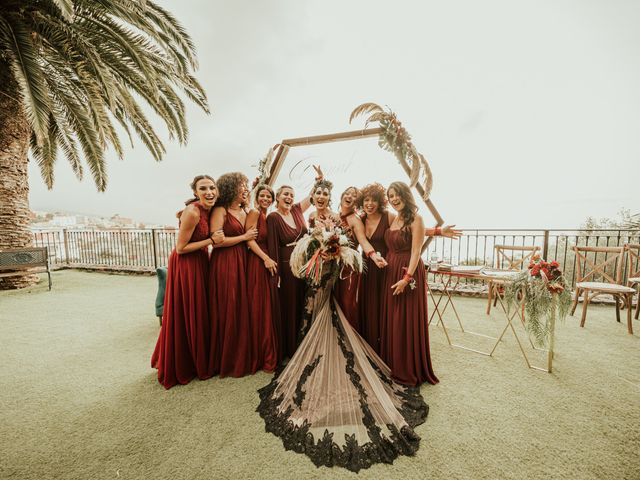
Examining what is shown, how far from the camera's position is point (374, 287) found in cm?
294

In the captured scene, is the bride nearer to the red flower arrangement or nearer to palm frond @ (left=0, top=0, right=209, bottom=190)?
the red flower arrangement

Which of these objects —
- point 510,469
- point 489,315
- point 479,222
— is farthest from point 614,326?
point 510,469

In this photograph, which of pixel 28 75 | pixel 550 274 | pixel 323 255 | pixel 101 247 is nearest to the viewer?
pixel 323 255

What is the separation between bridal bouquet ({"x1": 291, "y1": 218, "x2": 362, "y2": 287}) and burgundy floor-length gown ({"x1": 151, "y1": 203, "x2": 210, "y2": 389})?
3.40 ft

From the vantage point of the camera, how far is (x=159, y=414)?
2225mm

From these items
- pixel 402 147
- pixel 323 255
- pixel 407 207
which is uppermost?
pixel 402 147

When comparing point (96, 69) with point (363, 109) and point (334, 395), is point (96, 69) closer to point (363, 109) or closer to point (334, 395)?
point (363, 109)

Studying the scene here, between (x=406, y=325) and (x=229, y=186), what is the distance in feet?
7.47

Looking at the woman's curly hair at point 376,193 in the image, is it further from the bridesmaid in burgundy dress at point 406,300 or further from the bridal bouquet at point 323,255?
the bridal bouquet at point 323,255

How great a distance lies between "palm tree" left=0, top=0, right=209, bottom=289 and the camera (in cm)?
399

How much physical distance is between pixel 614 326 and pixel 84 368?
725cm

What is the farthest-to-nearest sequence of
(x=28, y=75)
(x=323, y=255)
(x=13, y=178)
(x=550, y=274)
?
(x=13, y=178) < (x=28, y=75) < (x=550, y=274) < (x=323, y=255)

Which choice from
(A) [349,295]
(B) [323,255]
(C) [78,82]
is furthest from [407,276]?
(C) [78,82]

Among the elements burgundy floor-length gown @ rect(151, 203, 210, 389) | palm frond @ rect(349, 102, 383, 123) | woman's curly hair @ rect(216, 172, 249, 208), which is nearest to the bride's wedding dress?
burgundy floor-length gown @ rect(151, 203, 210, 389)
